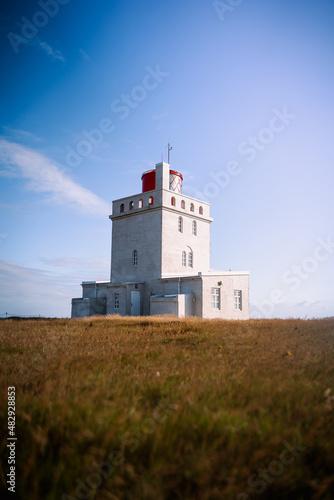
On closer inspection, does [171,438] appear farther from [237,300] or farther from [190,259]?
[190,259]

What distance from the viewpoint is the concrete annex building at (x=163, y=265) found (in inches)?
955

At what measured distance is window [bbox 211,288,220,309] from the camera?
24.5 meters

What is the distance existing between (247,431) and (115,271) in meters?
27.5

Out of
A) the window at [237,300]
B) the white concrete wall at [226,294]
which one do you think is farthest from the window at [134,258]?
the window at [237,300]

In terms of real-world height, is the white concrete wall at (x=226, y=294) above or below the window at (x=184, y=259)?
below

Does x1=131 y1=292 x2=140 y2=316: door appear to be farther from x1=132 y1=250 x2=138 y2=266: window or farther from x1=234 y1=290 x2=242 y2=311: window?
x1=234 y1=290 x2=242 y2=311: window

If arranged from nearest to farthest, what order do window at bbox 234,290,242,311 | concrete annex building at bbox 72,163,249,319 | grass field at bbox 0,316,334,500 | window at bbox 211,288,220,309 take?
grass field at bbox 0,316,334,500 → concrete annex building at bbox 72,163,249,319 → window at bbox 211,288,220,309 → window at bbox 234,290,242,311

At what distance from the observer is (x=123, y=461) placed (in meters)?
2.57

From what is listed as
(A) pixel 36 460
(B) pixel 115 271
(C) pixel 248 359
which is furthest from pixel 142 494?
(B) pixel 115 271

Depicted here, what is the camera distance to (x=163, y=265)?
2642 cm

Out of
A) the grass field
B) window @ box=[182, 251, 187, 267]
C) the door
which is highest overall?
window @ box=[182, 251, 187, 267]

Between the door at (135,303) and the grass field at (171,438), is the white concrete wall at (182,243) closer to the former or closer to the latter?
the door at (135,303)

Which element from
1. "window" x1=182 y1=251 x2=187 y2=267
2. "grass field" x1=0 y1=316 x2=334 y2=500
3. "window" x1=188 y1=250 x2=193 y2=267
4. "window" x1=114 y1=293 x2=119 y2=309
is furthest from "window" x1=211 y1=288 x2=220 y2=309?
"grass field" x1=0 y1=316 x2=334 y2=500

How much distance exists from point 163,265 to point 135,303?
3624 millimetres
